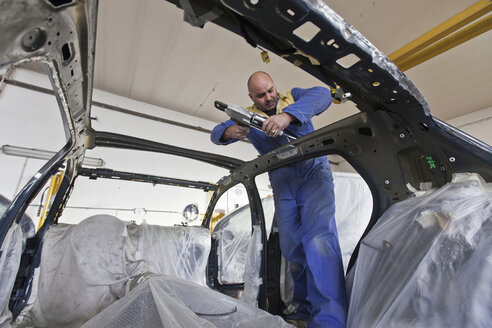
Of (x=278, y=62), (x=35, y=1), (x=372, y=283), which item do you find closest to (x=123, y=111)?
(x=278, y=62)

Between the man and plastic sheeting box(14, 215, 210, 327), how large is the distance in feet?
2.85

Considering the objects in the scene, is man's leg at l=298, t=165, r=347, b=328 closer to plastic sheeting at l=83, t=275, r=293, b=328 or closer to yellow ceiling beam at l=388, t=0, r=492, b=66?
plastic sheeting at l=83, t=275, r=293, b=328

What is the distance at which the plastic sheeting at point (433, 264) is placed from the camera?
42cm

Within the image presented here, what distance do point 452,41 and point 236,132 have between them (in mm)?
1775

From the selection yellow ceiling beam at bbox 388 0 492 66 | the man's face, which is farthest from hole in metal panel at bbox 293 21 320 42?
yellow ceiling beam at bbox 388 0 492 66

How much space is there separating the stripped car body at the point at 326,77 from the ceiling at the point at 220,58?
254 cm

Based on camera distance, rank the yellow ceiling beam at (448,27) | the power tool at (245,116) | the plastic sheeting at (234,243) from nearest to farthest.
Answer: the power tool at (245,116)
the yellow ceiling beam at (448,27)
the plastic sheeting at (234,243)

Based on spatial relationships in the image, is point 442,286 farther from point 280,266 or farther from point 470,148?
point 280,266

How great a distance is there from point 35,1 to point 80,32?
20 cm

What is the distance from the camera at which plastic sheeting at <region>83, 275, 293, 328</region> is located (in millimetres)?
602

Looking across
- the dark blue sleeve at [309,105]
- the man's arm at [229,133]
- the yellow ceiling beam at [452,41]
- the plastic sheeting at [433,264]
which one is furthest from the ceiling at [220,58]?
the plastic sheeting at [433,264]

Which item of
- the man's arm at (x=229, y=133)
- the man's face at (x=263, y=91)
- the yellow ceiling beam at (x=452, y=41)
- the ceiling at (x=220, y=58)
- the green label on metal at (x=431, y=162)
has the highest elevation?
the ceiling at (x=220, y=58)

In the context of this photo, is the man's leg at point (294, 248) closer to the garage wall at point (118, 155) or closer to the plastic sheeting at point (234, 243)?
the plastic sheeting at point (234, 243)

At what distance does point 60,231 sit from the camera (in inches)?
52.1
